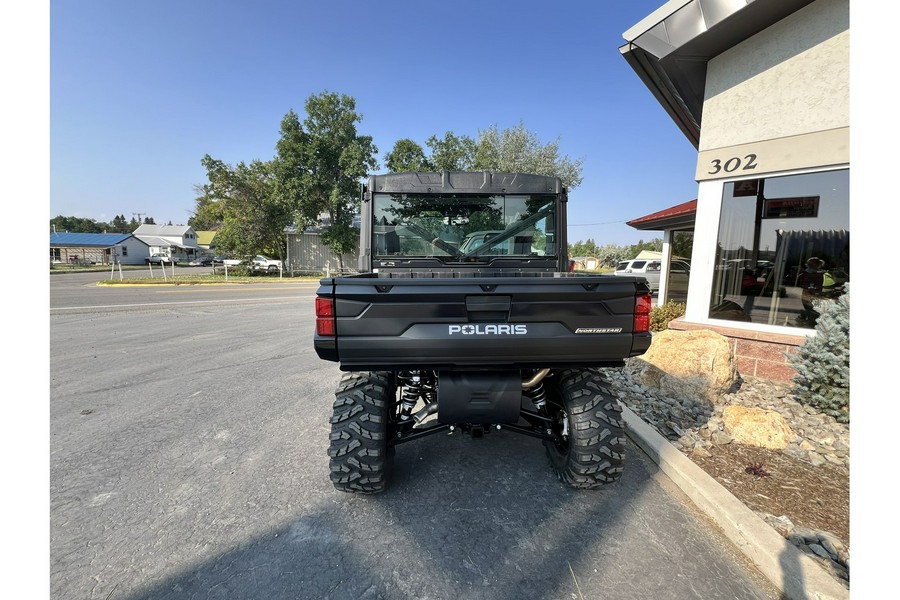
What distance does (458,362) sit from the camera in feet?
7.26

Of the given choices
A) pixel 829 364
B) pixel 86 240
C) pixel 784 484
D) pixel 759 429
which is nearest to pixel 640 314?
pixel 784 484

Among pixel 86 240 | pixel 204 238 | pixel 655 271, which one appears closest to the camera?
pixel 655 271

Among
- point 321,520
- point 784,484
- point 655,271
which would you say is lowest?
point 321,520

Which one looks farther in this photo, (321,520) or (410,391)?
(410,391)

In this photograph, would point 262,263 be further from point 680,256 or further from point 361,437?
point 361,437

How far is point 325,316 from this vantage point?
6.98 ft

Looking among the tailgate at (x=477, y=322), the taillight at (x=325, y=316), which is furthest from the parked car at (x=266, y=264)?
the tailgate at (x=477, y=322)

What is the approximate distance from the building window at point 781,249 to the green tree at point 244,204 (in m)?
26.0

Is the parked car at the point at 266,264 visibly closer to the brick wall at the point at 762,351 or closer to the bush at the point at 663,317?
the bush at the point at 663,317

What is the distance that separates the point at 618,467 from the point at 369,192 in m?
3.35

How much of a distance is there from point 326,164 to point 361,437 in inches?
1066
